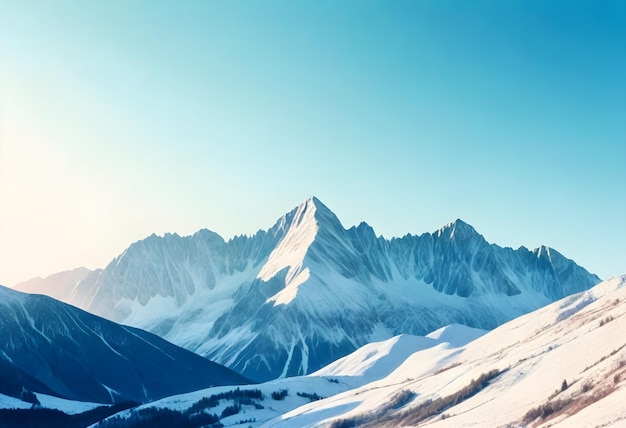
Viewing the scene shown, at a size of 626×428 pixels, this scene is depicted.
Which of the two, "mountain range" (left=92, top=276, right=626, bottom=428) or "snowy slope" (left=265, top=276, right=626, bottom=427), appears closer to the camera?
"snowy slope" (left=265, top=276, right=626, bottom=427)

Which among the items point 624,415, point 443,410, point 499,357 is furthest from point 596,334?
point 624,415

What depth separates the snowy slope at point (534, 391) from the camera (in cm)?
10906

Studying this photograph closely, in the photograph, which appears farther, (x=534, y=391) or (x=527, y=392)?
(x=527, y=392)

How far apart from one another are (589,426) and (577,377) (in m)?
41.0

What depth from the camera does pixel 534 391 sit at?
130m

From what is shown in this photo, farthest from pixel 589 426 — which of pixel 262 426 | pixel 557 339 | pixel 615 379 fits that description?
pixel 262 426

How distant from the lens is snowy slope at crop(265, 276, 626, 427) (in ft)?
358

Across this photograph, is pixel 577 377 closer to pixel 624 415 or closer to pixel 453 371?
pixel 624 415

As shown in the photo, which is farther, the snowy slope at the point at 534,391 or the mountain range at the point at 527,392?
the mountain range at the point at 527,392

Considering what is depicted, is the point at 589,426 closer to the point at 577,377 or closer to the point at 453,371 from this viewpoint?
the point at 577,377

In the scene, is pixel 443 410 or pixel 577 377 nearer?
pixel 577 377

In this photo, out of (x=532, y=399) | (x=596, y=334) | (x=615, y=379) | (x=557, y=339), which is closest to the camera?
(x=615, y=379)

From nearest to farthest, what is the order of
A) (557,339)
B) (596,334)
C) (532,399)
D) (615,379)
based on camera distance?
(615,379) → (532,399) → (596,334) → (557,339)

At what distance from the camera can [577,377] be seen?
12781 cm
